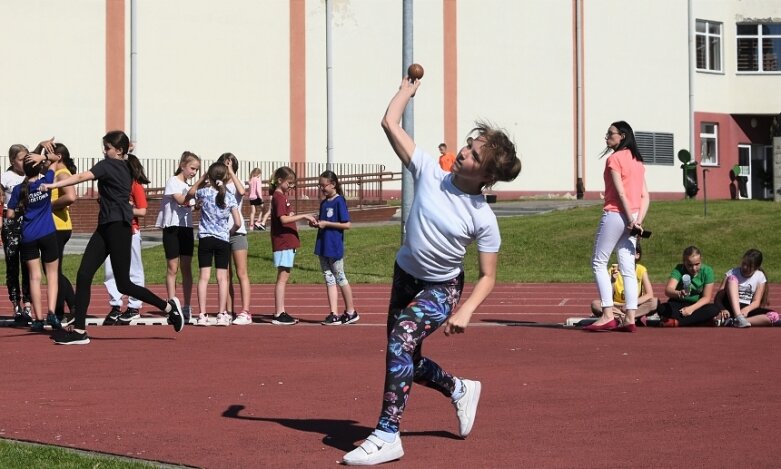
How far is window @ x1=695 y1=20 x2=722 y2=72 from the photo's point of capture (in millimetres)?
49781

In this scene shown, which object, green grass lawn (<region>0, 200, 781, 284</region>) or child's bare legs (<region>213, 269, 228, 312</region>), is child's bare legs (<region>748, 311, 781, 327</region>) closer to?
child's bare legs (<region>213, 269, 228, 312</region>)

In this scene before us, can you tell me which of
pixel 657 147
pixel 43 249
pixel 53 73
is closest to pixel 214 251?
pixel 43 249

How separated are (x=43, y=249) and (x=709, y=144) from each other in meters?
40.5

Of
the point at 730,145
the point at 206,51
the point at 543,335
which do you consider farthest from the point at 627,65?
the point at 543,335

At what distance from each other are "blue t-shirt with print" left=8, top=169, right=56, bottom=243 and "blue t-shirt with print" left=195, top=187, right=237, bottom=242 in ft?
5.45

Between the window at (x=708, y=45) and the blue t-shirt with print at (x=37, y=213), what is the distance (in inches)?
1572

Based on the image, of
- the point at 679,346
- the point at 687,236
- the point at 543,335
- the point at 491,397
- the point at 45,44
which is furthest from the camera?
the point at 45,44

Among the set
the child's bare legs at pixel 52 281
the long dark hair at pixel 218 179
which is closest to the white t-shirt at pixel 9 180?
the child's bare legs at pixel 52 281

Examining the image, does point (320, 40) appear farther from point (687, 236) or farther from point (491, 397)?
point (491, 397)

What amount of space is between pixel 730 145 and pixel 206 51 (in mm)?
21583

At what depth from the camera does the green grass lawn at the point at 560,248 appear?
75.5 feet

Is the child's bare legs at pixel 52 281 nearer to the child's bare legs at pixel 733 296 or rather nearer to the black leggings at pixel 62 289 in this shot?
the black leggings at pixel 62 289

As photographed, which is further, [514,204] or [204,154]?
[514,204]

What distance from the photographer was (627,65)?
4781cm
